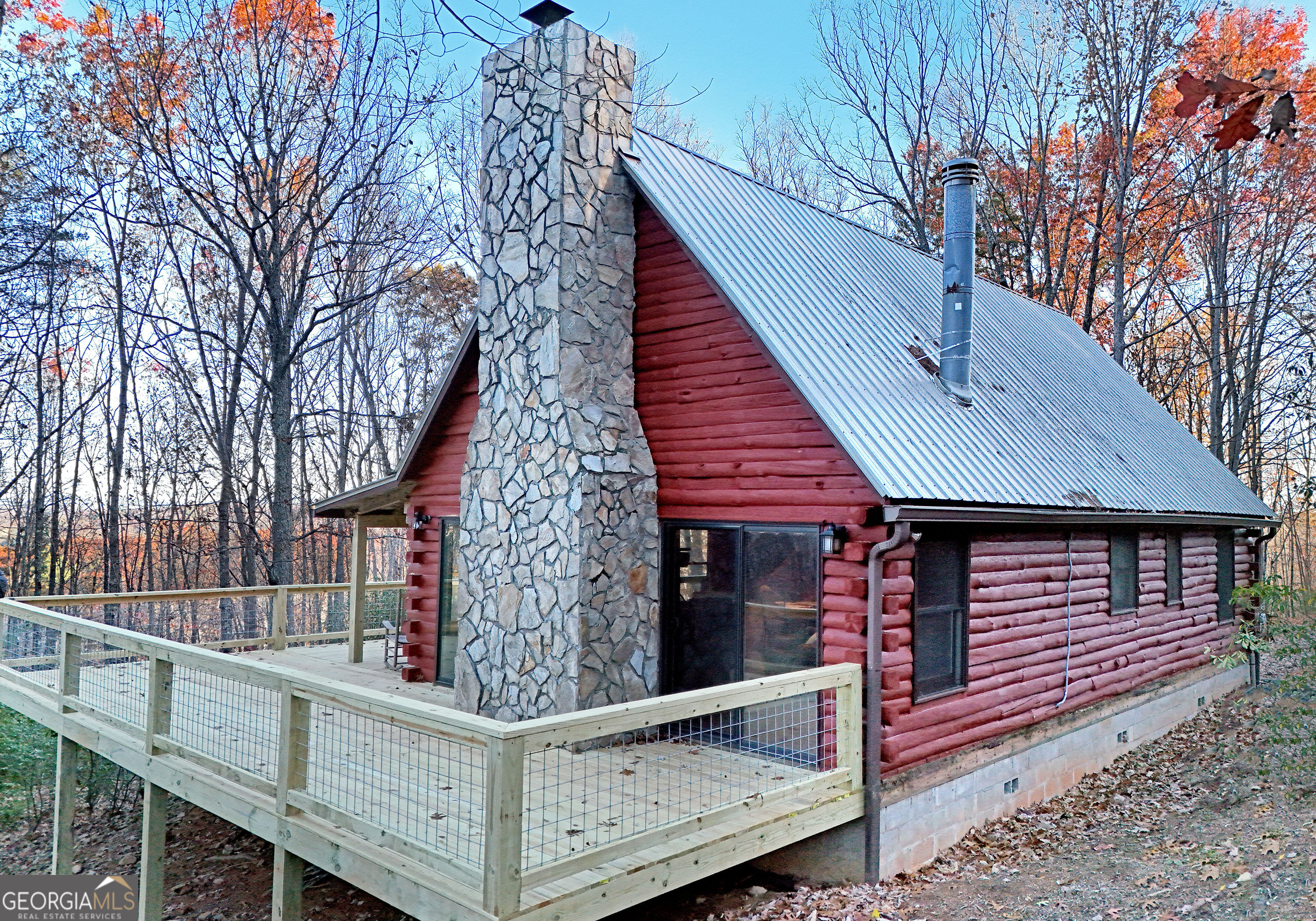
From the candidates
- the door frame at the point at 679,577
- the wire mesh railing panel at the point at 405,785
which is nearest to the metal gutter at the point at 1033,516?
the door frame at the point at 679,577

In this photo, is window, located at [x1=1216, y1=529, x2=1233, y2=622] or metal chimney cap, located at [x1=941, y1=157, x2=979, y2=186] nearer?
metal chimney cap, located at [x1=941, y1=157, x2=979, y2=186]

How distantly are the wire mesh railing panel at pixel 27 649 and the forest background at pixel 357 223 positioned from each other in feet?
19.1

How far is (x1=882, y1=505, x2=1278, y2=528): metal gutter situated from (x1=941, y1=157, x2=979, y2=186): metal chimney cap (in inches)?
153

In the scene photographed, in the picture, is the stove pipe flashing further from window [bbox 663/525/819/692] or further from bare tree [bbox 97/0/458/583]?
bare tree [bbox 97/0/458/583]

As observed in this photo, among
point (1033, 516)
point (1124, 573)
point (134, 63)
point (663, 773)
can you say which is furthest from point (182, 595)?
point (1124, 573)

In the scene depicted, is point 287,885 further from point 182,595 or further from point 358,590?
point 182,595

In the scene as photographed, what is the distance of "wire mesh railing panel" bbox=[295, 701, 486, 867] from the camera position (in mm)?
5375

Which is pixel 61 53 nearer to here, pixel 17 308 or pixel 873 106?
pixel 17 308

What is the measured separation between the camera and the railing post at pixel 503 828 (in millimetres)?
4648

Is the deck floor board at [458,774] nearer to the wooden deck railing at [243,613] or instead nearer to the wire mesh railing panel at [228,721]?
the wire mesh railing panel at [228,721]

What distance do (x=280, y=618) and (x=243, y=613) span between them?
0.61 m

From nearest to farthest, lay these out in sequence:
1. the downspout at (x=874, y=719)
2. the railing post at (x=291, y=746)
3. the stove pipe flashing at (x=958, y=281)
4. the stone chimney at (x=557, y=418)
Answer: the railing post at (x=291, y=746) < the downspout at (x=874, y=719) < the stone chimney at (x=557, y=418) < the stove pipe flashing at (x=958, y=281)

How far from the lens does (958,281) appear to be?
9.86 meters

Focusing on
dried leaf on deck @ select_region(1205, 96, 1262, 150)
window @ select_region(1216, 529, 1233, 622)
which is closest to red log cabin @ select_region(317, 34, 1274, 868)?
window @ select_region(1216, 529, 1233, 622)
